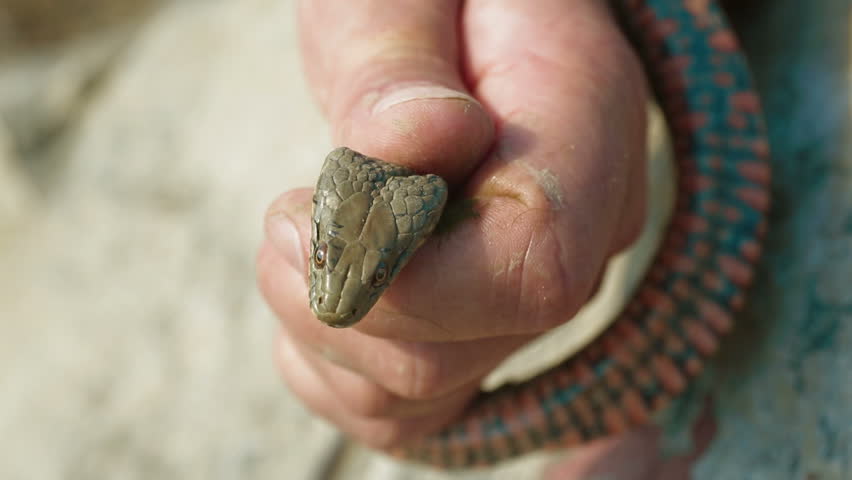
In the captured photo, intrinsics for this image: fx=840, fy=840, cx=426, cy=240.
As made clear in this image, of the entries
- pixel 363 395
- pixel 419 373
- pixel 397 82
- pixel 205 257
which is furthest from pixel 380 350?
pixel 205 257

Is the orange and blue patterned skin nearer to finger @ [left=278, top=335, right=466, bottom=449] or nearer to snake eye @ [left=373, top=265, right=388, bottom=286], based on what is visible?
finger @ [left=278, top=335, right=466, bottom=449]

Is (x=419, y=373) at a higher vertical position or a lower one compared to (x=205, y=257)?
higher

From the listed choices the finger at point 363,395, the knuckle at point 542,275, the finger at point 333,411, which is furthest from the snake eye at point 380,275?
the finger at point 333,411

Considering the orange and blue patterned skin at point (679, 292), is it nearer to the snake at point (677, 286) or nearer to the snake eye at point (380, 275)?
the snake at point (677, 286)

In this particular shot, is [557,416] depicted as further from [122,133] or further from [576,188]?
[122,133]

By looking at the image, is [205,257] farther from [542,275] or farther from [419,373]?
[542,275]

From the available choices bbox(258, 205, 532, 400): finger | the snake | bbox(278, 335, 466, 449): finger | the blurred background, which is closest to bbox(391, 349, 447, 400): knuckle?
bbox(258, 205, 532, 400): finger
